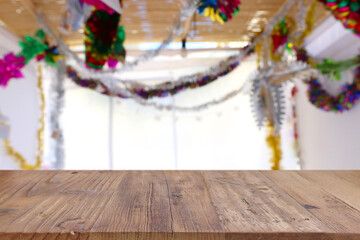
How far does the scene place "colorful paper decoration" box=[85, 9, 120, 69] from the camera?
7.25ft

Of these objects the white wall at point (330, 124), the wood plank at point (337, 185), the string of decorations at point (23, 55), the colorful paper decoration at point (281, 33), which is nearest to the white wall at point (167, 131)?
the white wall at point (330, 124)

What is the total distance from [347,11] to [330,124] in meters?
1.99

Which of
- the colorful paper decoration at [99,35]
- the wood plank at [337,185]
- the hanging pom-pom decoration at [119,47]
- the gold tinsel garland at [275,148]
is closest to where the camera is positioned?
the wood plank at [337,185]

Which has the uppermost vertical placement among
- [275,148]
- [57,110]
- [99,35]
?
[99,35]

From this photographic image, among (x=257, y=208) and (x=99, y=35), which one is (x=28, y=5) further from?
(x=257, y=208)

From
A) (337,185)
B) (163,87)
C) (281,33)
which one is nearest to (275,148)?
(281,33)

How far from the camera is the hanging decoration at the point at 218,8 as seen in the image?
6.08 feet

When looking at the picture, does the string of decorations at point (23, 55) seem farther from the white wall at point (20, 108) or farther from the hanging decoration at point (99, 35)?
the white wall at point (20, 108)

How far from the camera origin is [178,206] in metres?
0.44

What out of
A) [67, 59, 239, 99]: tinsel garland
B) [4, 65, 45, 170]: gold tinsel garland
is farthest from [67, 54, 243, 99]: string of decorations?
[4, 65, 45, 170]: gold tinsel garland

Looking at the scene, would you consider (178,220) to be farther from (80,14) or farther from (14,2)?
(14,2)

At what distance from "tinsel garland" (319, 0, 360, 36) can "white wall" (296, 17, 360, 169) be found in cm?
123

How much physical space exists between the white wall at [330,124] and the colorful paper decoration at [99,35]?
164cm

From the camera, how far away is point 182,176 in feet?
2.13
